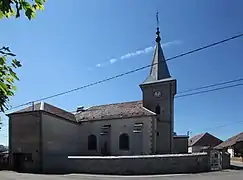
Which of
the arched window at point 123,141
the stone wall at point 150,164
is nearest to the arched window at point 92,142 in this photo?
the arched window at point 123,141

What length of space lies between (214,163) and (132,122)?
1184 centimetres

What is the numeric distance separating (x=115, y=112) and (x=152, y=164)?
47.4 feet

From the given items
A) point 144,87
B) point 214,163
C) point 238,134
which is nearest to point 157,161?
point 214,163

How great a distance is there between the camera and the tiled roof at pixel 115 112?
38.9 m

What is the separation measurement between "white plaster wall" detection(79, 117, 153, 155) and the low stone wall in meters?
8.66

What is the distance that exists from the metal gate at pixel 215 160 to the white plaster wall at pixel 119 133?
874 cm

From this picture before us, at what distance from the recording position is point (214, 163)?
1153 inches

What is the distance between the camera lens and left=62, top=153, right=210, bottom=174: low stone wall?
27219mm

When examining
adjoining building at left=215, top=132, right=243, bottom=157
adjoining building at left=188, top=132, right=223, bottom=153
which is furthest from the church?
adjoining building at left=188, top=132, right=223, bottom=153

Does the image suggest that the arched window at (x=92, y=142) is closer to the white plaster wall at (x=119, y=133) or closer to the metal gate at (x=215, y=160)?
the white plaster wall at (x=119, y=133)

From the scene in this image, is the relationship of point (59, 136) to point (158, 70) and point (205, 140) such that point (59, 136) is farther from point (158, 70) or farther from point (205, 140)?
point (205, 140)

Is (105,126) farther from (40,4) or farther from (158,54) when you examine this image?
(40,4)

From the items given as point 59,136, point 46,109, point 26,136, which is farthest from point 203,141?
point 26,136

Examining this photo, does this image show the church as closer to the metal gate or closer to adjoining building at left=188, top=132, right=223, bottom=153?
the metal gate
